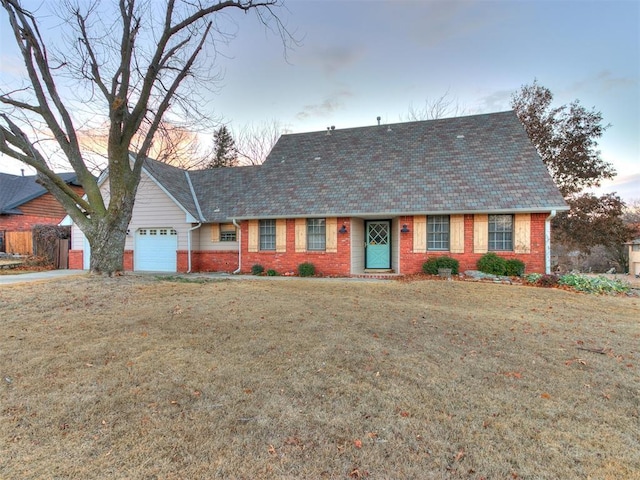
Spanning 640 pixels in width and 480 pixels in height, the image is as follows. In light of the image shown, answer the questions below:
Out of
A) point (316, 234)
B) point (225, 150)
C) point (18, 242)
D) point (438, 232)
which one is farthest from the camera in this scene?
point (225, 150)

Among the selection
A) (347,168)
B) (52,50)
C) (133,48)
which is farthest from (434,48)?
(52,50)

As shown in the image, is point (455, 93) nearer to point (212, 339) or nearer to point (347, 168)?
point (347, 168)

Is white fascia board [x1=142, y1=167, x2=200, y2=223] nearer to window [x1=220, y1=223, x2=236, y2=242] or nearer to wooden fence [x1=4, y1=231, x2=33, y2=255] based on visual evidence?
window [x1=220, y1=223, x2=236, y2=242]

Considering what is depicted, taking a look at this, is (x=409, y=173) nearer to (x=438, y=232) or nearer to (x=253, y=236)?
(x=438, y=232)

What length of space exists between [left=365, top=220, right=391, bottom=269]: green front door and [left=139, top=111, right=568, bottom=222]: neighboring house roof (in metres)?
1.68

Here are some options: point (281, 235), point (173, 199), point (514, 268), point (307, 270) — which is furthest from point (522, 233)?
point (173, 199)

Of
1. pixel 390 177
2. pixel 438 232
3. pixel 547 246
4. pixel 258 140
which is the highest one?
pixel 258 140

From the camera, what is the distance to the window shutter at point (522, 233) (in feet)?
38.8

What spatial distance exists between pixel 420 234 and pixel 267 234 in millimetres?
6308

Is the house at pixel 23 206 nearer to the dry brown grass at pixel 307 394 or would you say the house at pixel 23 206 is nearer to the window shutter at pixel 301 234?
the window shutter at pixel 301 234

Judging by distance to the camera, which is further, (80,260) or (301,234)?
(80,260)

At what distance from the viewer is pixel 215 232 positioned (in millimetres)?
15766

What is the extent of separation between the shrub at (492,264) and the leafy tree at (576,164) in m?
9.69

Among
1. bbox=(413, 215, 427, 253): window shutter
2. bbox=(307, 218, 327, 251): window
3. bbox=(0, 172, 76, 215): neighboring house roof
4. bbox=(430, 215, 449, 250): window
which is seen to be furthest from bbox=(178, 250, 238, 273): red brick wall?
bbox=(0, 172, 76, 215): neighboring house roof
